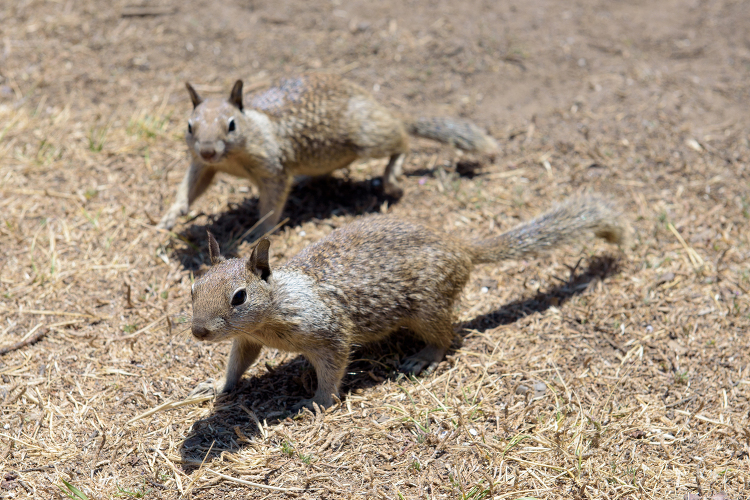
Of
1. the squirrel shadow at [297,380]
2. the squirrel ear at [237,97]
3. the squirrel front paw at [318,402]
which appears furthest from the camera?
the squirrel ear at [237,97]

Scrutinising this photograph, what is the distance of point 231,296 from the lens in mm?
3811

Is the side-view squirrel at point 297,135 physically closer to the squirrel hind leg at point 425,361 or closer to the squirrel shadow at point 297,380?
the squirrel shadow at point 297,380

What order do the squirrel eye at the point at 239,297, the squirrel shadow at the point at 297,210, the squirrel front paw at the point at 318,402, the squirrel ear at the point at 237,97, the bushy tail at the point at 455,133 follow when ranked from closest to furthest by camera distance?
the squirrel eye at the point at 239,297 < the squirrel front paw at the point at 318,402 < the squirrel ear at the point at 237,97 < the squirrel shadow at the point at 297,210 < the bushy tail at the point at 455,133

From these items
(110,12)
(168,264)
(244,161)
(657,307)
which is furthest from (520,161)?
(110,12)

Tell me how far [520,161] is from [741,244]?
2277 millimetres

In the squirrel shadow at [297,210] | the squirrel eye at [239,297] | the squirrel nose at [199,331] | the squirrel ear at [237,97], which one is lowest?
the squirrel shadow at [297,210]

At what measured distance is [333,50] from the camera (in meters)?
8.49

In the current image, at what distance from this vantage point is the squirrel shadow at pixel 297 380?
4.12 m

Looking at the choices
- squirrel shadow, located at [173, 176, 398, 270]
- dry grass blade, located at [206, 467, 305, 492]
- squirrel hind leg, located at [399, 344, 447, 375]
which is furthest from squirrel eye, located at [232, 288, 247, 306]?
squirrel shadow, located at [173, 176, 398, 270]

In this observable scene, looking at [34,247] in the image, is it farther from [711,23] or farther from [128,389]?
[711,23]

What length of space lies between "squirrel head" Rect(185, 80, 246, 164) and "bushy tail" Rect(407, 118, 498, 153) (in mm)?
1972

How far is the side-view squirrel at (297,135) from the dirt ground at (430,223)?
36 centimetres

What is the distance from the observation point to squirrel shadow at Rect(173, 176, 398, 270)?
Result: 5.93m

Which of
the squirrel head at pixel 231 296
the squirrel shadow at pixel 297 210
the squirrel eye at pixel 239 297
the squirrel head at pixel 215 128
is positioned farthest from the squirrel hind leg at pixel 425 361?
the squirrel head at pixel 215 128
